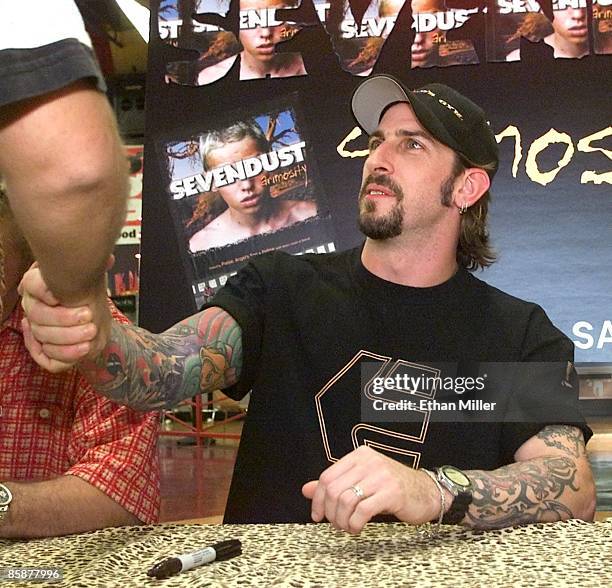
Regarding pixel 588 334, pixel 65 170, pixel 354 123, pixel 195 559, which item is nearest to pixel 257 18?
pixel 354 123

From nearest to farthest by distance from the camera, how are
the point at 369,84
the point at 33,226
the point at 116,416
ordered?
the point at 33,226
the point at 116,416
the point at 369,84

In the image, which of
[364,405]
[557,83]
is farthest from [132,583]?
[557,83]

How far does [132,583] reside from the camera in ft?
2.56

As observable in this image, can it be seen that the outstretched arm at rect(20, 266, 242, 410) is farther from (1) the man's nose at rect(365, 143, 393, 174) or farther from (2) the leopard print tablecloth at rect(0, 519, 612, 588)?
(1) the man's nose at rect(365, 143, 393, 174)

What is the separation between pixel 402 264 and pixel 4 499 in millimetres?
937

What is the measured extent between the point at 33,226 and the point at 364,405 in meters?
1.11

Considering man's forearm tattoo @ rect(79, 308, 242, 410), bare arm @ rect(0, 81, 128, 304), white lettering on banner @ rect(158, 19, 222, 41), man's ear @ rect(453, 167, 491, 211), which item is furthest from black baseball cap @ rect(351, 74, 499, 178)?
bare arm @ rect(0, 81, 128, 304)

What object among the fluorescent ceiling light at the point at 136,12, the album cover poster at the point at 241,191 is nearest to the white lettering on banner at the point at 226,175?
the album cover poster at the point at 241,191

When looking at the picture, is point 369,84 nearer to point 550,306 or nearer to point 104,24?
point 550,306

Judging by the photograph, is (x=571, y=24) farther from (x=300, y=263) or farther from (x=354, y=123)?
(x=300, y=263)

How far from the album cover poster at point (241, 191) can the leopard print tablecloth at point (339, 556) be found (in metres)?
1.94

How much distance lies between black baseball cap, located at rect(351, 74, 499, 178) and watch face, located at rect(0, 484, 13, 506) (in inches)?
44.6

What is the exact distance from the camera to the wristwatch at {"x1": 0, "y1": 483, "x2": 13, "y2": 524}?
3.26 ft

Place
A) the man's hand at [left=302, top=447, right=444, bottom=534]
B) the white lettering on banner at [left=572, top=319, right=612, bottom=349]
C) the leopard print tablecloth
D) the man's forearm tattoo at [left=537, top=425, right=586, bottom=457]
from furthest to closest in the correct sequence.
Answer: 1. the white lettering on banner at [left=572, top=319, right=612, bottom=349]
2. the man's forearm tattoo at [left=537, top=425, right=586, bottom=457]
3. the man's hand at [left=302, top=447, right=444, bottom=534]
4. the leopard print tablecloth
